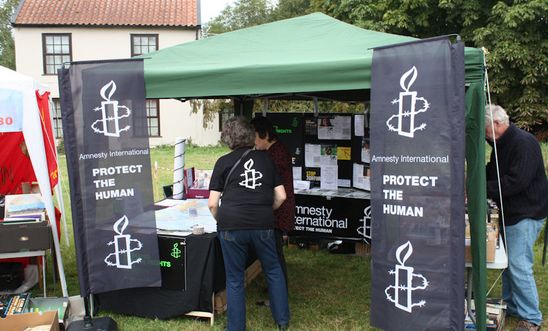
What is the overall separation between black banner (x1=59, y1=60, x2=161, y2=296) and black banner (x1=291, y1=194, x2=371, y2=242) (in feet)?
8.24

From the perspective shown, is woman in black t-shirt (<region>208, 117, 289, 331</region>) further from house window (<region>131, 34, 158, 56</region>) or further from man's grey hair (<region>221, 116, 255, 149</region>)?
house window (<region>131, 34, 158, 56</region>)

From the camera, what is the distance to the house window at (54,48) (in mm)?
18828

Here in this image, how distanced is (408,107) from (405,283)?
3.42ft

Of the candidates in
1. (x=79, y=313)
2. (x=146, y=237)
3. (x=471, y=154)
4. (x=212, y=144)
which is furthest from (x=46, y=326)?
(x=212, y=144)

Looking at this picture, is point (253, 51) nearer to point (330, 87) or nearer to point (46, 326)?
point (330, 87)

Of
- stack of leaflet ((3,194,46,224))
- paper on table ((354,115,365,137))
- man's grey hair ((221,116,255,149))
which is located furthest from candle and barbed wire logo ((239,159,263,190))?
paper on table ((354,115,365,137))

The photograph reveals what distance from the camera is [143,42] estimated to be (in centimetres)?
1903

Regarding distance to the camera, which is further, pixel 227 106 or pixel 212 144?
pixel 212 144

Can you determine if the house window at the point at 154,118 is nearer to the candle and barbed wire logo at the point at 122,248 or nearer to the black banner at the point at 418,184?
the candle and barbed wire logo at the point at 122,248

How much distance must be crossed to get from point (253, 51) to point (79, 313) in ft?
8.13

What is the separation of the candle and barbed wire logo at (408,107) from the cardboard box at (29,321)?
8.55 feet

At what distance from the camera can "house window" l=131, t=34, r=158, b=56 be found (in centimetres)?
1895

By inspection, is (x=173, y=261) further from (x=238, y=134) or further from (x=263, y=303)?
(x=238, y=134)

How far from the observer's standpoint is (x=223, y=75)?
349cm
